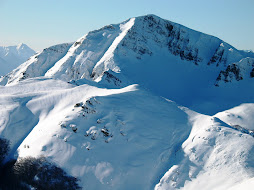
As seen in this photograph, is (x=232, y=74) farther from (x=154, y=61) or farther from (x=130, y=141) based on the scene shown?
(x=130, y=141)

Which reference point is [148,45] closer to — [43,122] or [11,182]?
[43,122]

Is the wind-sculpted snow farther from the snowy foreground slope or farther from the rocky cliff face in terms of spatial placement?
the rocky cliff face

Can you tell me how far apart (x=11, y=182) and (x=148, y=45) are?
51.7 meters

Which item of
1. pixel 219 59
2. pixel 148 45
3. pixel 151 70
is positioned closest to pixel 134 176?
pixel 151 70

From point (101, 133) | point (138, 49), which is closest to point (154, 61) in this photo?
point (138, 49)

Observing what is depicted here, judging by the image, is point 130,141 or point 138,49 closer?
point 130,141

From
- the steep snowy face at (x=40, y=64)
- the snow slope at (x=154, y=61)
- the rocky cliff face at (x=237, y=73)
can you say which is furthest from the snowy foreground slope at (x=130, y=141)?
the steep snowy face at (x=40, y=64)

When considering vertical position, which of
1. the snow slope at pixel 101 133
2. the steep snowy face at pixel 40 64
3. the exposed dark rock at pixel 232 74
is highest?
the exposed dark rock at pixel 232 74

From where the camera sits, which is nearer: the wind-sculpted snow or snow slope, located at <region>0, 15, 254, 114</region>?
the wind-sculpted snow

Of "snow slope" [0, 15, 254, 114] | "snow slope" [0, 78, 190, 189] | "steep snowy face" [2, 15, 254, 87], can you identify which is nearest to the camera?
"snow slope" [0, 78, 190, 189]

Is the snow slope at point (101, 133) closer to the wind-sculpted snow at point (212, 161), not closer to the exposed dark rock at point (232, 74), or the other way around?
the wind-sculpted snow at point (212, 161)

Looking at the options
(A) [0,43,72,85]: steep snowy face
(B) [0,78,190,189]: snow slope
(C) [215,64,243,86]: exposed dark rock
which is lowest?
(A) [0,43,72,85]: steep snowy face

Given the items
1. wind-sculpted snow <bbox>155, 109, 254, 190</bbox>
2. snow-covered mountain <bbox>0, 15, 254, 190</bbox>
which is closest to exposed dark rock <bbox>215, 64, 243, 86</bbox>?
snow-covered mountain <bbox>0, 15, 254, 190</bbox>

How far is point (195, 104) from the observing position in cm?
4719
